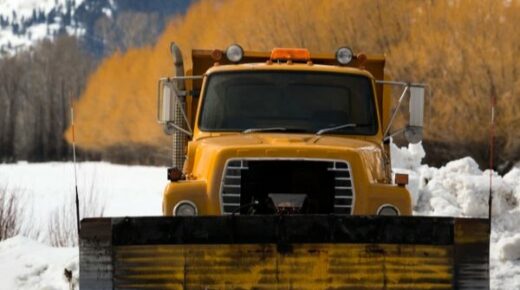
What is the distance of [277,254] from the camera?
19.0 ft

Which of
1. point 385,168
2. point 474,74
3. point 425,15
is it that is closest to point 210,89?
point 385,168

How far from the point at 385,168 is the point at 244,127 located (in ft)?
3.98

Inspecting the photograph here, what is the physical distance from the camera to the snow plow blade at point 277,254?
580cm

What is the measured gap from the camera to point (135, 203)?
31031 millimetres

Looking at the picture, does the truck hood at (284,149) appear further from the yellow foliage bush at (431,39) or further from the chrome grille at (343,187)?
the yellow foliage bush at (431,39)

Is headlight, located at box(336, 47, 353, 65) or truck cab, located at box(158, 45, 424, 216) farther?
headlight, located at box(336, 47, 353, 65)

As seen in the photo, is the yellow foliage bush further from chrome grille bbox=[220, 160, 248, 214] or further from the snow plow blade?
the snow plow blade

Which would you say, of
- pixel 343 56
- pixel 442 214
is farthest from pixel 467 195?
pixel 343 56

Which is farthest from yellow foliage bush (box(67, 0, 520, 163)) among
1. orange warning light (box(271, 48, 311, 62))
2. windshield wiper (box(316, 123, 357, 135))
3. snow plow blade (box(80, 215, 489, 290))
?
snow plow blade (box(80, 215, 489, 290))

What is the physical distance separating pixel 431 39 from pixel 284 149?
33591 millimetres

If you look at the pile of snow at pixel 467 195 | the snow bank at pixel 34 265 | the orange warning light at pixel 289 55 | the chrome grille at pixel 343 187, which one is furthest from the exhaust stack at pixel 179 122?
the pile of snow at pixel 467 195

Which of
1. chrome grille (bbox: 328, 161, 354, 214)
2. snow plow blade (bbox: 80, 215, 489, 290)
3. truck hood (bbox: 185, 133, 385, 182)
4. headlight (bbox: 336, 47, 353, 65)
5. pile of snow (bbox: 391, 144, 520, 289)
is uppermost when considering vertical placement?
headlight (bbox: 336, 47, 353, 65)

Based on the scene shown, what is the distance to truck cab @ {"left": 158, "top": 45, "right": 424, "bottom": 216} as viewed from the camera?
22.9 feet

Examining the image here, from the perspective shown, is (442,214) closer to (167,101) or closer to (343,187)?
(167,101)
